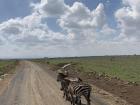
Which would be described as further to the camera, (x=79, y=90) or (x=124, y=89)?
(x=124, y=89)

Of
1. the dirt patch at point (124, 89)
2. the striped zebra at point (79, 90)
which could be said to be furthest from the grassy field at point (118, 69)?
the striped zebra at point (79, 90)

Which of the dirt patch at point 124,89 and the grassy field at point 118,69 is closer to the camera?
the dirt patch at point 124,89

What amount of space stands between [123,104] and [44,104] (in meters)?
5.03

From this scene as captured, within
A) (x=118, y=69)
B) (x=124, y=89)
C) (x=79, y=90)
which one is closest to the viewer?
(x=79, y=90)

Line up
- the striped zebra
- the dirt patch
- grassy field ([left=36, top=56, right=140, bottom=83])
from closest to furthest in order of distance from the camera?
the striped zebra → the dirt patch → grassy field ([left=36, top=56, right=140, bottom=83])

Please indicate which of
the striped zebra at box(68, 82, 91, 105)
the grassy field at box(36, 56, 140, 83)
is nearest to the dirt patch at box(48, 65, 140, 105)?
the grassy field at box(36, 56, 140, 83)

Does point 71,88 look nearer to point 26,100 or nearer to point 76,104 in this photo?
point 76,104

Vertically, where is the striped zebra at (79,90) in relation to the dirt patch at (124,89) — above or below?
above

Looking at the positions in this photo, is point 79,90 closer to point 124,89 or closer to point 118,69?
point 124,89

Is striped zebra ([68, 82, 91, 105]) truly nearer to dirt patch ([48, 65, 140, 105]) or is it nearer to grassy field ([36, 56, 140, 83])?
dirt patch ([48, 65, 140, 105])

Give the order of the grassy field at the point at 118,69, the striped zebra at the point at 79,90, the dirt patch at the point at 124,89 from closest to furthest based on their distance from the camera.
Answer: the striped zebra at the point at 79,90, the dirt patch at the point at 124,89, the grassy field at the point at 118,69

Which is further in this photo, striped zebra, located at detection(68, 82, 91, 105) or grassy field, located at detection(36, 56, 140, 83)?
grassy field, located at detection(36, 56, 140, 83)

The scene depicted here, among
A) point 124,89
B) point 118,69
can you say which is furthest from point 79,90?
point 118,69

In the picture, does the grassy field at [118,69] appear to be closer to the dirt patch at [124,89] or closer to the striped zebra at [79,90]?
the dirt patch at [124,89]
